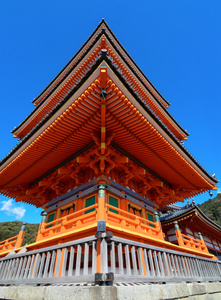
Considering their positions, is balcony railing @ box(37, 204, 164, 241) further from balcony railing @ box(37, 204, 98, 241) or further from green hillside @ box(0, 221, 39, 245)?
green hillside @ box(0, 221, 39, 245)

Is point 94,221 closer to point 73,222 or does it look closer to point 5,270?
point 73,222

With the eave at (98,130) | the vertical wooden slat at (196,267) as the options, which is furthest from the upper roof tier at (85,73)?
the vertical wooden slat at (196,267)

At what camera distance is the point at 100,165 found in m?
7.89

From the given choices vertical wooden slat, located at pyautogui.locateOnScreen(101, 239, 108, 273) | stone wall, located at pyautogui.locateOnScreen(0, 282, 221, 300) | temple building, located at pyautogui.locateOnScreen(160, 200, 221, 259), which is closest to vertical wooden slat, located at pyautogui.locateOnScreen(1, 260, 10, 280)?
stone wall, located at pyautogui.locateOnScreen(0, 282, 221, 300)

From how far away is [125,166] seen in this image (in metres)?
8.78

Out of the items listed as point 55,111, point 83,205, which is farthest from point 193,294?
point 55,111

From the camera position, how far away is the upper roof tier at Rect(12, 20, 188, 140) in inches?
396

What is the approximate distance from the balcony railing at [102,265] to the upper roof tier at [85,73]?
658 centimetres

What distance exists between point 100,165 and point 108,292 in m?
5.39

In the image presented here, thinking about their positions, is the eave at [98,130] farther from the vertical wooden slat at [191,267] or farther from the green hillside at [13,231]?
the green hillside at [13,231]

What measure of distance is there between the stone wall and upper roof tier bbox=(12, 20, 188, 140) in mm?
7197

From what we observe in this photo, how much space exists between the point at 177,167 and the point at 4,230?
6320cm

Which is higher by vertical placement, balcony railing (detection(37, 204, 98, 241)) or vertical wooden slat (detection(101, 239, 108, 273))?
balcony railing (detection(37, 204, 98, 241))

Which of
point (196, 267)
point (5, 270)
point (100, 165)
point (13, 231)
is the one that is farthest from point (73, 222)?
point (13, 231)
